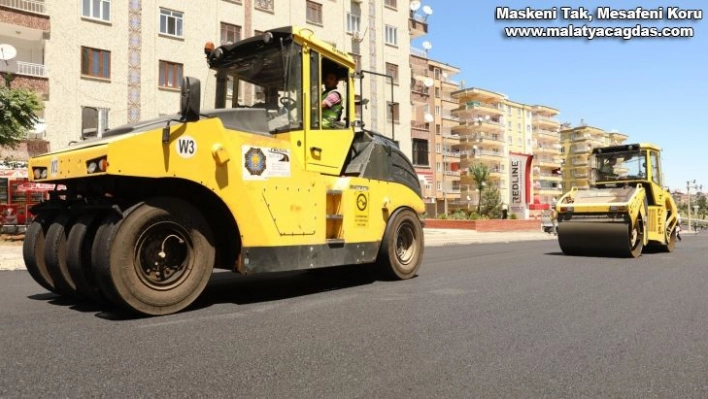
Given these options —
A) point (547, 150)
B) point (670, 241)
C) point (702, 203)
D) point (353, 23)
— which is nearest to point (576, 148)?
point (547, 150)

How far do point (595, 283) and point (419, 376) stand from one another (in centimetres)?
501

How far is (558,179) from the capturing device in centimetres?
9194

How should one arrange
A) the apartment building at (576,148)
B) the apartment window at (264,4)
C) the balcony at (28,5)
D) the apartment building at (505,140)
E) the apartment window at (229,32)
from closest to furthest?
the balcony at (28,5) → the apartment window at (229,32) → the apartment window at (264,4) → the apartment building at (505,140) → the apartment building at (576,148)

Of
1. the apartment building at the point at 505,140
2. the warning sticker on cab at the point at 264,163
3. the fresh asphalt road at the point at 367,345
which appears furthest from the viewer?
the apartment building at the point at 505,140

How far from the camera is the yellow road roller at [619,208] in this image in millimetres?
11508

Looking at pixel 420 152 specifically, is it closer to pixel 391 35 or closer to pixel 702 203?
pixel 391 35

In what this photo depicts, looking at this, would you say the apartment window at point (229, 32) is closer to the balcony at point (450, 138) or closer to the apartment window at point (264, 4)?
the apartment window at point (264, 4)

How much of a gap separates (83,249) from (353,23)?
3132cm

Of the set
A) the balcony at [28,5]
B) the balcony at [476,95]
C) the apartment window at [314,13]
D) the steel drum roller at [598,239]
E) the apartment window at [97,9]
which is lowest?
the steel drum roller at [598,239]

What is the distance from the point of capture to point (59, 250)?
477 cm

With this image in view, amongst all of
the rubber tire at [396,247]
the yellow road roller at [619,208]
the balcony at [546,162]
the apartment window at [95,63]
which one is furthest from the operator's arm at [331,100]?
the balcony at [546,162]

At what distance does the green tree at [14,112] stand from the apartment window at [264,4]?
46.3 feet

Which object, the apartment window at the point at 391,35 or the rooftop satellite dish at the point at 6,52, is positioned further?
the apartment window at the point at 391,35

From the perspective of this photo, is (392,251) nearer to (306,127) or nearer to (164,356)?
(306,127)
